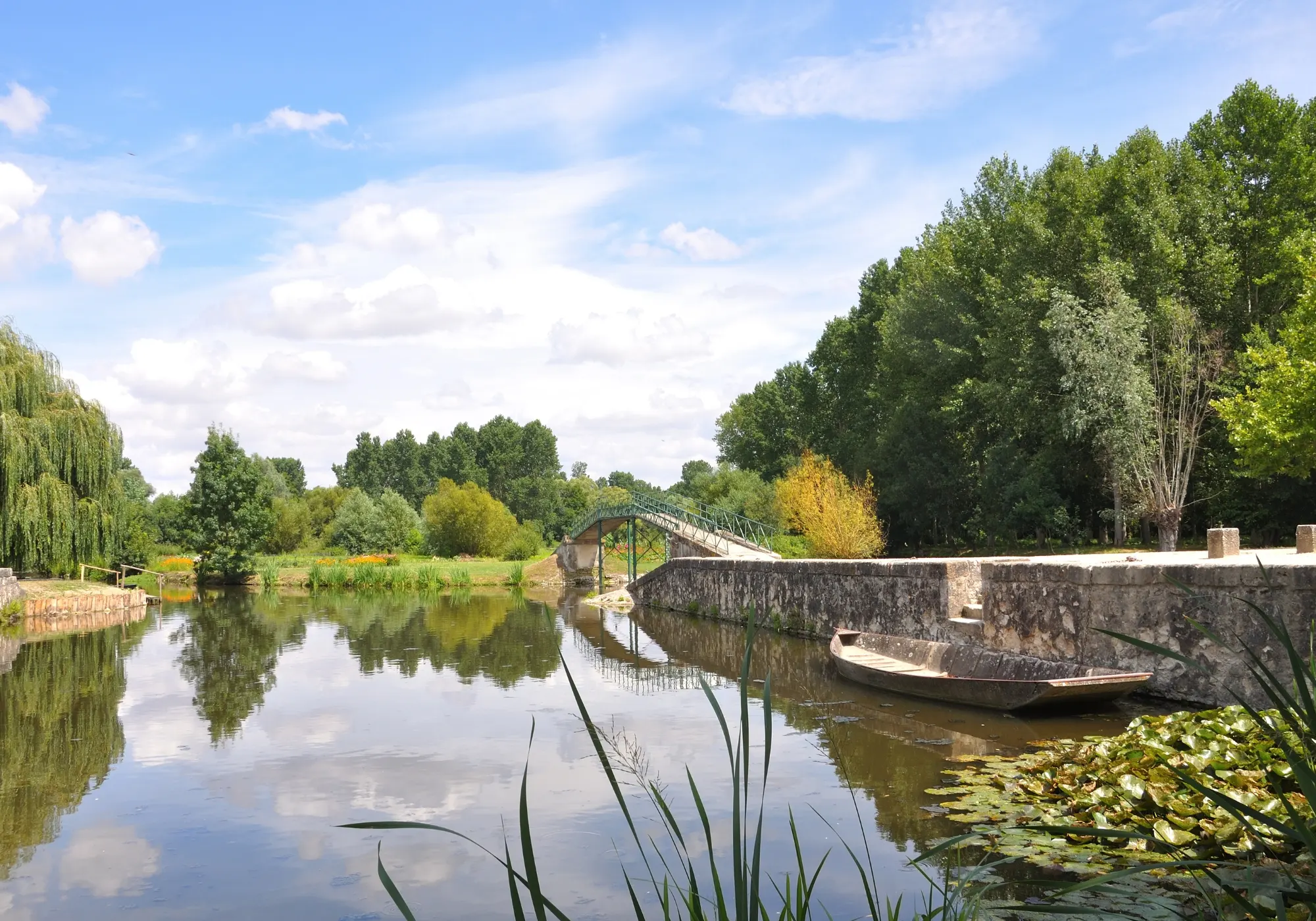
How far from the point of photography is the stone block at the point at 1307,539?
13727 mm

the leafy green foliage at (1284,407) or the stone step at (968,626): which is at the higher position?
the leafy green foliage at (1284,407)

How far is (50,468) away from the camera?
2862 centimetres

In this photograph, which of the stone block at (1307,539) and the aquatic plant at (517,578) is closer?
the stone block at (1307,539)

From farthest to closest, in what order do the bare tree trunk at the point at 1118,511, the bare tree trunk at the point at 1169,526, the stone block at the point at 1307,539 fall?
the bare tree trunk at the point at 1118,511 < the bare tree trunk at the point at 1169,526 < the stone block at the point at 1307,539

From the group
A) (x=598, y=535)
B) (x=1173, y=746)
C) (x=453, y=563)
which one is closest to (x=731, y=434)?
(x=453, y=563)

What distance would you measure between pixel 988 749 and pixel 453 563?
4222 cm

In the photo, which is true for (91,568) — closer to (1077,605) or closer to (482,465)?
(1077,605)

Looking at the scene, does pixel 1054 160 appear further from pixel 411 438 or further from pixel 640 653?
pixel 411 438

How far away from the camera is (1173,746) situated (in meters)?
6.95

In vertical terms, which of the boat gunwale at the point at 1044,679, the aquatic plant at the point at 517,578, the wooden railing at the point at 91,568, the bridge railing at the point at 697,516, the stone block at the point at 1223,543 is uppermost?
the bridge railing at the point at 697,516

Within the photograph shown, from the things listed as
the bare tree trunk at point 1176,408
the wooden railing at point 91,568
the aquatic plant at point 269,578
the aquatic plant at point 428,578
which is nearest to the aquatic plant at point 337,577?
the aquatic plant at point 269,578

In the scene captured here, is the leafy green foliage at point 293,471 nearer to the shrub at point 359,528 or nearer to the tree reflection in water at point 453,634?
the shrub at point 359,528

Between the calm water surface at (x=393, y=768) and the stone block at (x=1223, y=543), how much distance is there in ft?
11.8

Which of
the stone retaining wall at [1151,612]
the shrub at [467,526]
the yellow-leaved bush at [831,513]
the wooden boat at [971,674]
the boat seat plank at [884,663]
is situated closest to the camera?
the stone retaining wall at [1151,612]
